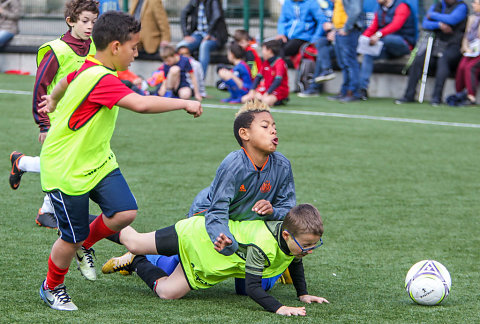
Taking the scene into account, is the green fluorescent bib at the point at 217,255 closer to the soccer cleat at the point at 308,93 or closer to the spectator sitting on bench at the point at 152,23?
the soccer cleat at the point at 308,93

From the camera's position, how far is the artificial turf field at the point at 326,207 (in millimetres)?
4102

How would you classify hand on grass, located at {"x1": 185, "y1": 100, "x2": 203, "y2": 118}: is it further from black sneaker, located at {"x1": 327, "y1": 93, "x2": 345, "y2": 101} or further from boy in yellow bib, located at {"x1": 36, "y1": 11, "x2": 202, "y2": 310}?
black sneaker, located at {"x1": 327, "y1": 93, "x2": 345, "y2": 101}

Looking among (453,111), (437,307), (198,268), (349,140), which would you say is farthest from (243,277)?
(453,111)

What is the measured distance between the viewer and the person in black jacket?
1521 centimetres

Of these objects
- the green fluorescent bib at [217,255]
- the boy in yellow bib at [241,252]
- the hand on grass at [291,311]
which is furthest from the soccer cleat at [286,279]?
the hand on grass at [291,311]

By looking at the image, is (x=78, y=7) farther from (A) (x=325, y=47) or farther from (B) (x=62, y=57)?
(A) (x=325, y=47)

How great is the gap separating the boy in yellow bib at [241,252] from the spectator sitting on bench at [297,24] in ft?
33.8

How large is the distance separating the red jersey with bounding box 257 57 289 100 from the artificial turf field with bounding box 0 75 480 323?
1.04 ft

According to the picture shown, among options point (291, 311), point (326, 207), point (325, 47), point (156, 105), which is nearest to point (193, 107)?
point (156, 105)

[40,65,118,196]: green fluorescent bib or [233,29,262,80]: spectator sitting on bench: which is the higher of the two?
[40,65,118,196]: green fluorescent bib

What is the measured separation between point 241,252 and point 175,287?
41cm

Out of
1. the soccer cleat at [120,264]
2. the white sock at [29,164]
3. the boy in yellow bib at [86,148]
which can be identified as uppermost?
the boy in yellow bib at [86,148]

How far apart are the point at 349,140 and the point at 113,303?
6336mm

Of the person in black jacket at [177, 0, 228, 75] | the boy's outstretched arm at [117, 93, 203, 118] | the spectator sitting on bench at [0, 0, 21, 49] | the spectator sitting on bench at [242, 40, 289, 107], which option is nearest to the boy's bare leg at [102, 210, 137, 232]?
the boy's outstretched arm at [117, 93, 203, 118]
